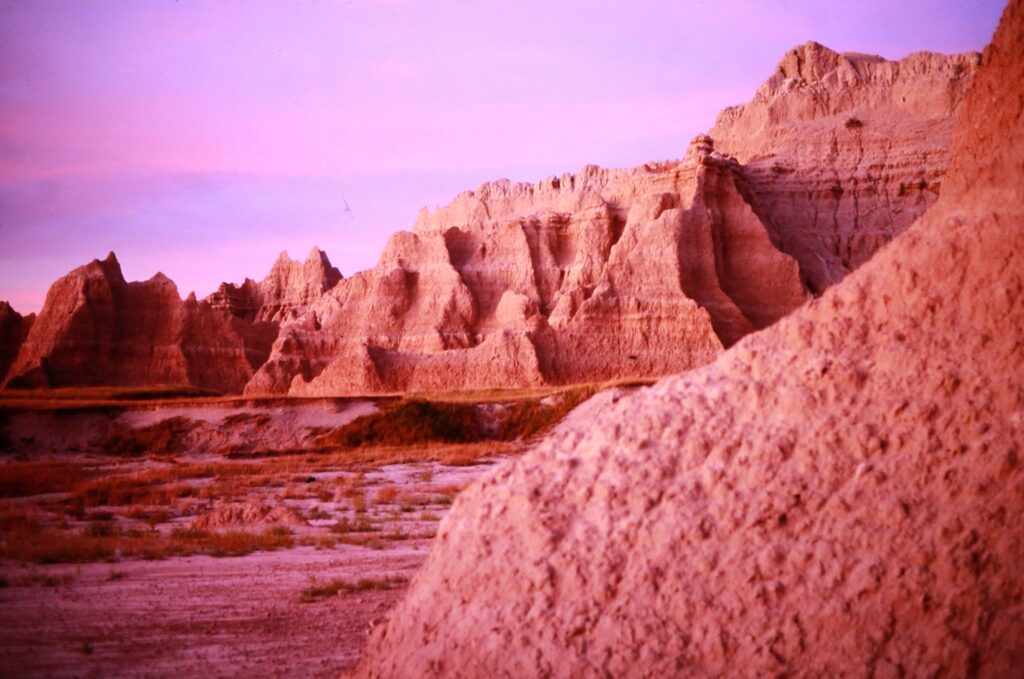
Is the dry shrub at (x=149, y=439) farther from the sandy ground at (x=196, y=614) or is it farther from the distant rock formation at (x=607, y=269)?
the sandy ground at (x=196, y=614)

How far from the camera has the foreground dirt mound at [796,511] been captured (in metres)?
4.79

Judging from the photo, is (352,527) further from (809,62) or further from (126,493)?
(809,62)

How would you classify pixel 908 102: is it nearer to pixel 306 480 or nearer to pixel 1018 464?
pixel 306 480

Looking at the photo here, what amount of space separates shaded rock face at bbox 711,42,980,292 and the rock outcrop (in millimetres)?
47006

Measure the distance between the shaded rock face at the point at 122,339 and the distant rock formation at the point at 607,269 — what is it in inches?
4.9

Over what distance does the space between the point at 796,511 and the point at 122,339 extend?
59.9m

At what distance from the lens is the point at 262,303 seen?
7762 cm

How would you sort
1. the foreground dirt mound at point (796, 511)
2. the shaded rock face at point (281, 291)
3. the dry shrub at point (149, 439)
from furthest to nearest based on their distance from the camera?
the shaded rock face at point (281, 291) → the dry shrub at point (149, 439) → the foreground dirt mound at point (796, 511)

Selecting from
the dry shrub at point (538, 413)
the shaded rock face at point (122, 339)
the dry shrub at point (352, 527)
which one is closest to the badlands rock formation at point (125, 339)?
the shaded rock face at point (122, 339)

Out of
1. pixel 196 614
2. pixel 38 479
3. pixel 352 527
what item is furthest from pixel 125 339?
pixel 196 614

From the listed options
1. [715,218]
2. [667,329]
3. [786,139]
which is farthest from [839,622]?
[786,139]

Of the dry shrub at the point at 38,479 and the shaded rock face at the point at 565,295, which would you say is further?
the shaded rock face at the point at 565,295

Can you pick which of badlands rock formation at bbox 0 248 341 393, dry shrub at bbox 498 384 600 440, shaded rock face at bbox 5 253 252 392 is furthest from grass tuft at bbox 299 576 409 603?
shaded rock face at bbox 5 253 252 392

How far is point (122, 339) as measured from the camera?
59.4 meters
